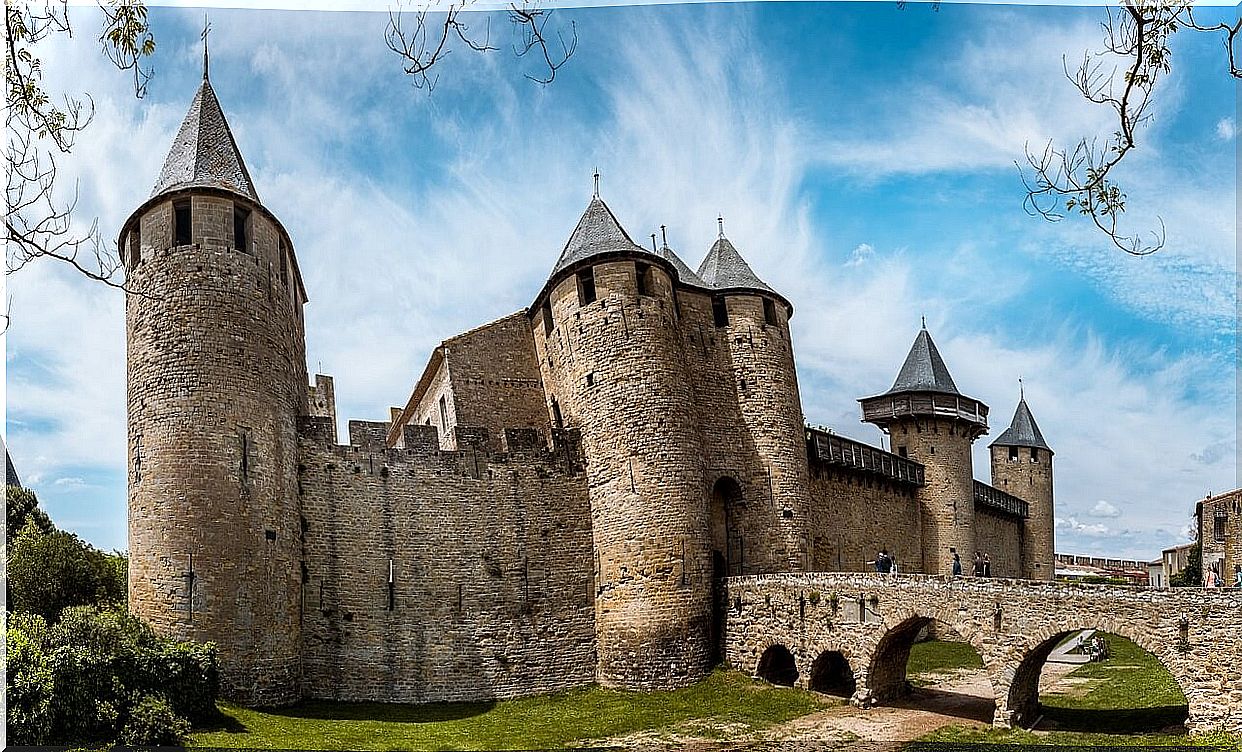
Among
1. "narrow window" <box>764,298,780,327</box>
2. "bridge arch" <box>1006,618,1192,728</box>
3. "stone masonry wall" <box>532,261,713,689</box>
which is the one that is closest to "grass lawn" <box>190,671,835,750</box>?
"stone masonry wall" <box>532,261,713,689</box>

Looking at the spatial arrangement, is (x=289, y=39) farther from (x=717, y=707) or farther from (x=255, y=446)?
(x=717, y=707)

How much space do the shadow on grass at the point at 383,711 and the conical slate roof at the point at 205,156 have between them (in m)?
10.5

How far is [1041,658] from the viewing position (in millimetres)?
18891

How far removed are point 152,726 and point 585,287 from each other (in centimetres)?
1383

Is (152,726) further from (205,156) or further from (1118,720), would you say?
(1118,720)

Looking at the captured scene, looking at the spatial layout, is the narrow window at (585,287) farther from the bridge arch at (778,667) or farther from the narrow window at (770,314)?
the bridge arch at (778,667)

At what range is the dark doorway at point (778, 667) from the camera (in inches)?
898

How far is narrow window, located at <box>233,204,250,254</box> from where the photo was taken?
811 inches

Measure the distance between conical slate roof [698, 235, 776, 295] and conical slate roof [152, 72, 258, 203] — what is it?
12449mm

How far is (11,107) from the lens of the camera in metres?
7.59

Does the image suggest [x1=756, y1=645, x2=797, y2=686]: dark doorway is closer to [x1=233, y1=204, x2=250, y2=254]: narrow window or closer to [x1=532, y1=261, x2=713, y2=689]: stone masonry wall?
[x1=532, y1=261, x2=713, y2=689]: stone masonry wall

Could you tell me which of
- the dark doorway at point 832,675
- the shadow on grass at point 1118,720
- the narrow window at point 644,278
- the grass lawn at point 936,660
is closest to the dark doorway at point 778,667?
the dark doorway at point 832,675

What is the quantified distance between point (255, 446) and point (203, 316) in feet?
9.01

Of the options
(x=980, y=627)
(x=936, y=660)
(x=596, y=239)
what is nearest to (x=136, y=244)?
(x=596, y=239)
